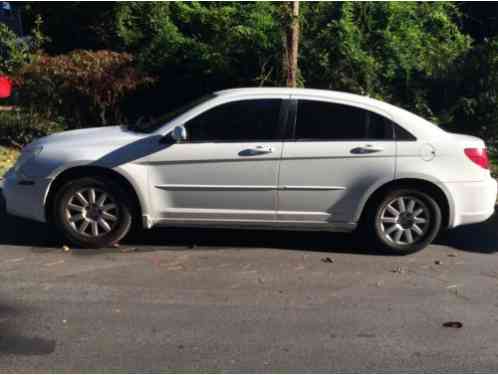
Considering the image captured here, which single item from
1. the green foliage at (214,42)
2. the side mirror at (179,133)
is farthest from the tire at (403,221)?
the green foliage at (214,42)

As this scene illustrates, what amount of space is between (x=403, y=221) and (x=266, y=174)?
54.7 inches

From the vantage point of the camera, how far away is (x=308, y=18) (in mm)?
12117

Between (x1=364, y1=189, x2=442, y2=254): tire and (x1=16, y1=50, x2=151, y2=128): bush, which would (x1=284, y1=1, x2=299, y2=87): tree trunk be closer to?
(x1=16, y1=50, x2=151, y2=128): bush

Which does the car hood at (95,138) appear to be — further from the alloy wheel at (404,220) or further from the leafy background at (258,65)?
the leafy background at (258,65)

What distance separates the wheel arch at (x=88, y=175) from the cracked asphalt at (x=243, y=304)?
433 millimetres

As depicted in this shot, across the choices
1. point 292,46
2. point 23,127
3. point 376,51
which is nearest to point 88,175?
point 292,46

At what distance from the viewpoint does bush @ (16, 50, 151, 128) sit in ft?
36.4

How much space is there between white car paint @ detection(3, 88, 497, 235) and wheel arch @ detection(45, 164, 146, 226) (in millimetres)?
28

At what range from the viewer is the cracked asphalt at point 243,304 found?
4.36 m

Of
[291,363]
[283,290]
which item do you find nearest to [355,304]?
[283,290]

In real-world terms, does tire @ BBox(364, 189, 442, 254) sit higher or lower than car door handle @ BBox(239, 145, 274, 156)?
lower

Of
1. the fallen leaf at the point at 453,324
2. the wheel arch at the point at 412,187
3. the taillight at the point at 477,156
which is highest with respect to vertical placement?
the taillight at the point at 477,156

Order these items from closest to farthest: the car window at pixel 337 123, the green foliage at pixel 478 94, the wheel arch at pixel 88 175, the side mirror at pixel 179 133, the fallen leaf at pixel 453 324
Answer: the fallen leaf at pixel 453 324 < the side mirror at pixel 179 133 < the wheel arch at pixel 88 175 < the car window at pixel 337 123 < the green foliage at pixel 478 94

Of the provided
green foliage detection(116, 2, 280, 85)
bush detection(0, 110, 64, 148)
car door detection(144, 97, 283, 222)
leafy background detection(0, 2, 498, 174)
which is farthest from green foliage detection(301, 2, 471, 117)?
car door detection(144, 97, 283, 222)
